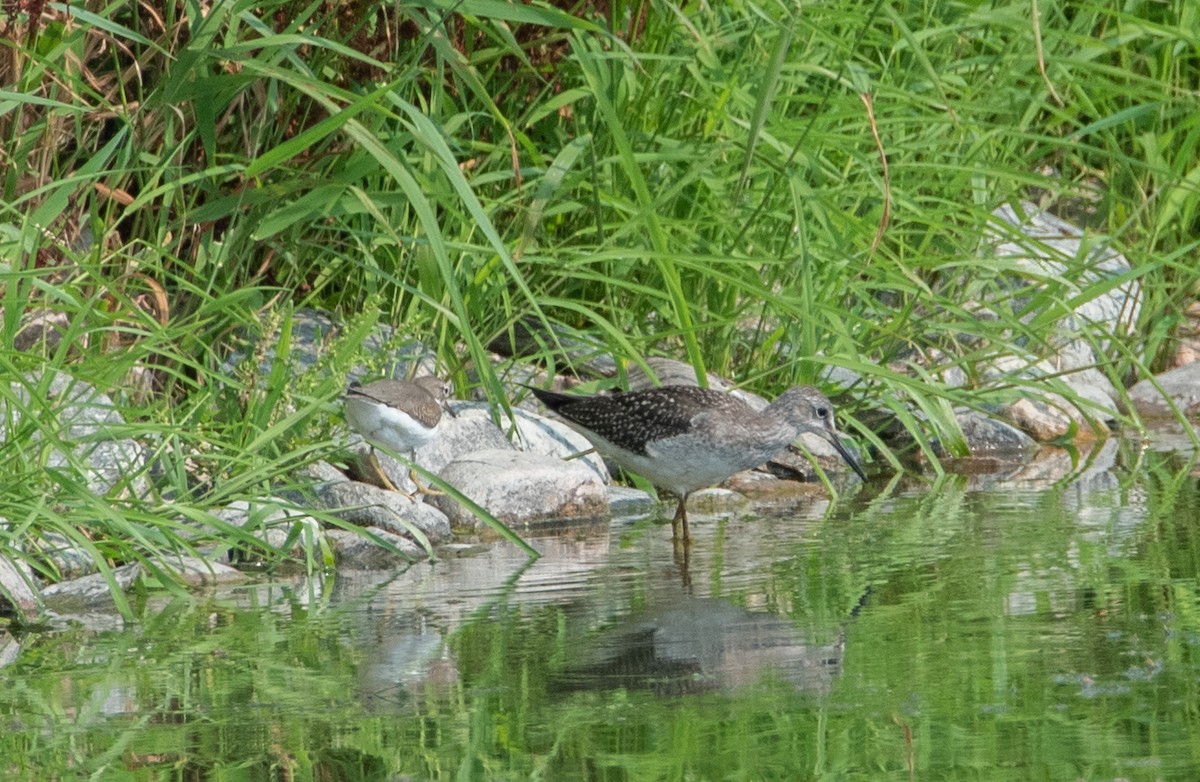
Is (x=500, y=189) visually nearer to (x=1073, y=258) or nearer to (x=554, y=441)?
(x=554, y=441)

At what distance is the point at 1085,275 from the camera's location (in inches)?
375

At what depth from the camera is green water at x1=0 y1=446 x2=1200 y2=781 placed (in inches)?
147

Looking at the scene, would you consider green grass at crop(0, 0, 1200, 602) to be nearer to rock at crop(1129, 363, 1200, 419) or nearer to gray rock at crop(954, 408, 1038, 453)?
gray rock at crop(954, 408, 1038, 453)

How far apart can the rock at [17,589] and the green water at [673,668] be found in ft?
0.62

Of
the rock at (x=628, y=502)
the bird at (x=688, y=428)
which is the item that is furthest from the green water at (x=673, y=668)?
the rock at (x=628, y=502)

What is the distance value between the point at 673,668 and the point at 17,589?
6.92ft

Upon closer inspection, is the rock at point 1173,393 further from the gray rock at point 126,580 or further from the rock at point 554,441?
the gray rock at point 126,580

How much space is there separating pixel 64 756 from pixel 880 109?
5.06m

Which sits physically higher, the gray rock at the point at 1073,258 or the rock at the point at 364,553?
the gray rock at the point at 1073,258

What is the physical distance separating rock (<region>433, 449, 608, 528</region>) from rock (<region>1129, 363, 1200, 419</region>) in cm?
382

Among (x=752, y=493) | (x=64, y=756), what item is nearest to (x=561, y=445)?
(x=752, y=493)

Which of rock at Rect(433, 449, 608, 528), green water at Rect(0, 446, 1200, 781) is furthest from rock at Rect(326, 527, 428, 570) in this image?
rock at Rect(433, 449, 608, 528)

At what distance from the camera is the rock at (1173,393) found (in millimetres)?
9938

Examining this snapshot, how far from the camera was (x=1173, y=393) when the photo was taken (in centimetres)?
997
